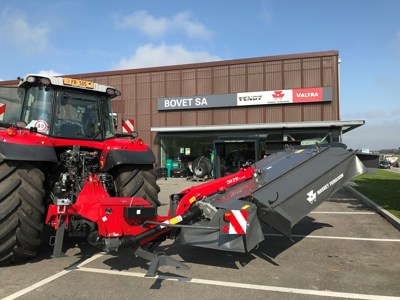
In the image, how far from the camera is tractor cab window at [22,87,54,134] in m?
5.52

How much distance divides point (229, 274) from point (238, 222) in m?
0.72

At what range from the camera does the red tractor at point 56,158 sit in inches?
184

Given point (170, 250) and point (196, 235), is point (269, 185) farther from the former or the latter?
point (170, 250)

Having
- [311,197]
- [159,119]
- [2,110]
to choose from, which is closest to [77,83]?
[2,110]

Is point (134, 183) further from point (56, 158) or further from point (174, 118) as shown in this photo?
point (174, 118)

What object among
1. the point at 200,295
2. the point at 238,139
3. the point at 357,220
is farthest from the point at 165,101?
the point at 200,295

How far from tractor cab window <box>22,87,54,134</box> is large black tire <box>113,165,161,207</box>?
49.3 inches

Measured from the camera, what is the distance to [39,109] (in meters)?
5.59

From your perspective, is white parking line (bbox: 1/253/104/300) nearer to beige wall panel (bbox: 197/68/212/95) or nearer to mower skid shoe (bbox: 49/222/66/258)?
mower skid shoe (bbox: 49/222/66/258)

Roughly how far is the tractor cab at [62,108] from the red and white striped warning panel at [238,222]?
287 centimetres

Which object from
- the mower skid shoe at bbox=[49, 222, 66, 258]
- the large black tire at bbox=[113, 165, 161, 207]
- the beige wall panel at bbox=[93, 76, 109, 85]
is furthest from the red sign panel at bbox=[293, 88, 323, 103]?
the mower skid shoe at bbox=[49, 222, 66, 258]

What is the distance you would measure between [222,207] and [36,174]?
248 cm

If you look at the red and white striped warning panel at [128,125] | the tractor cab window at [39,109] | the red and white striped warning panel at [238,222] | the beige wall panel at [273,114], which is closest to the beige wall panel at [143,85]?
the beige wall panel at [273,114]

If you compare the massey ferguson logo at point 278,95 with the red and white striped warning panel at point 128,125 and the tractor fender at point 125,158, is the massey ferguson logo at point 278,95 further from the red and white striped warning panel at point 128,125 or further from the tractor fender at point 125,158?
the tractor fender at point 125,158
